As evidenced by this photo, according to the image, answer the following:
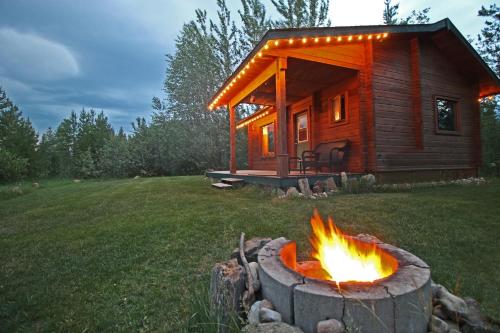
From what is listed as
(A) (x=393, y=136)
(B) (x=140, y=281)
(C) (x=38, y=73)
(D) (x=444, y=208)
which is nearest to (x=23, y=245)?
(B) (x=140, y=281)

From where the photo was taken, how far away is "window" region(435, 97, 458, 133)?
838 centimetres

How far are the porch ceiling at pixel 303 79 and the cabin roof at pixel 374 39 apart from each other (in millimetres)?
742

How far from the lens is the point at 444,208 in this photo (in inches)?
175

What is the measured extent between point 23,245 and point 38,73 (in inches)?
2330

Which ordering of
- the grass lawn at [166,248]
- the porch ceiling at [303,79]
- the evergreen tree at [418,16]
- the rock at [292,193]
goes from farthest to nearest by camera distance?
the evergreen tree at [418,16] → the porch ceiling at [303,79] → the rock at [292,193] → the grass lawn at [166,248]

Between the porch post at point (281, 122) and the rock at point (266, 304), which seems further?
the porch post at point (281, 122)

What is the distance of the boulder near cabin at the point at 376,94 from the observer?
6.17m

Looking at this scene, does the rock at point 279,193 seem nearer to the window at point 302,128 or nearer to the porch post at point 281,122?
the porch post at point 281,122

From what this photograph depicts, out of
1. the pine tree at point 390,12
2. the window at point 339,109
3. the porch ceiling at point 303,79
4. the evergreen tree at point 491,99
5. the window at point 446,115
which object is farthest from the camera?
the pine tree at point 390,12

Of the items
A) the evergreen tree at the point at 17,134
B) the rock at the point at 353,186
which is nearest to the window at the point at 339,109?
the rock at the point at 353,186

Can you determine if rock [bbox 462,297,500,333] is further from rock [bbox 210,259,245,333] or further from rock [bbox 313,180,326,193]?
rock [bbox 313,180,326,193]

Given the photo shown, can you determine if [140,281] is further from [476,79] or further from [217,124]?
[217,124]

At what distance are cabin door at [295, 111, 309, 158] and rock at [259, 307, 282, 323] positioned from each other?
858 centimetres

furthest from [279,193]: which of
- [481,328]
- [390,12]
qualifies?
[390,12]
